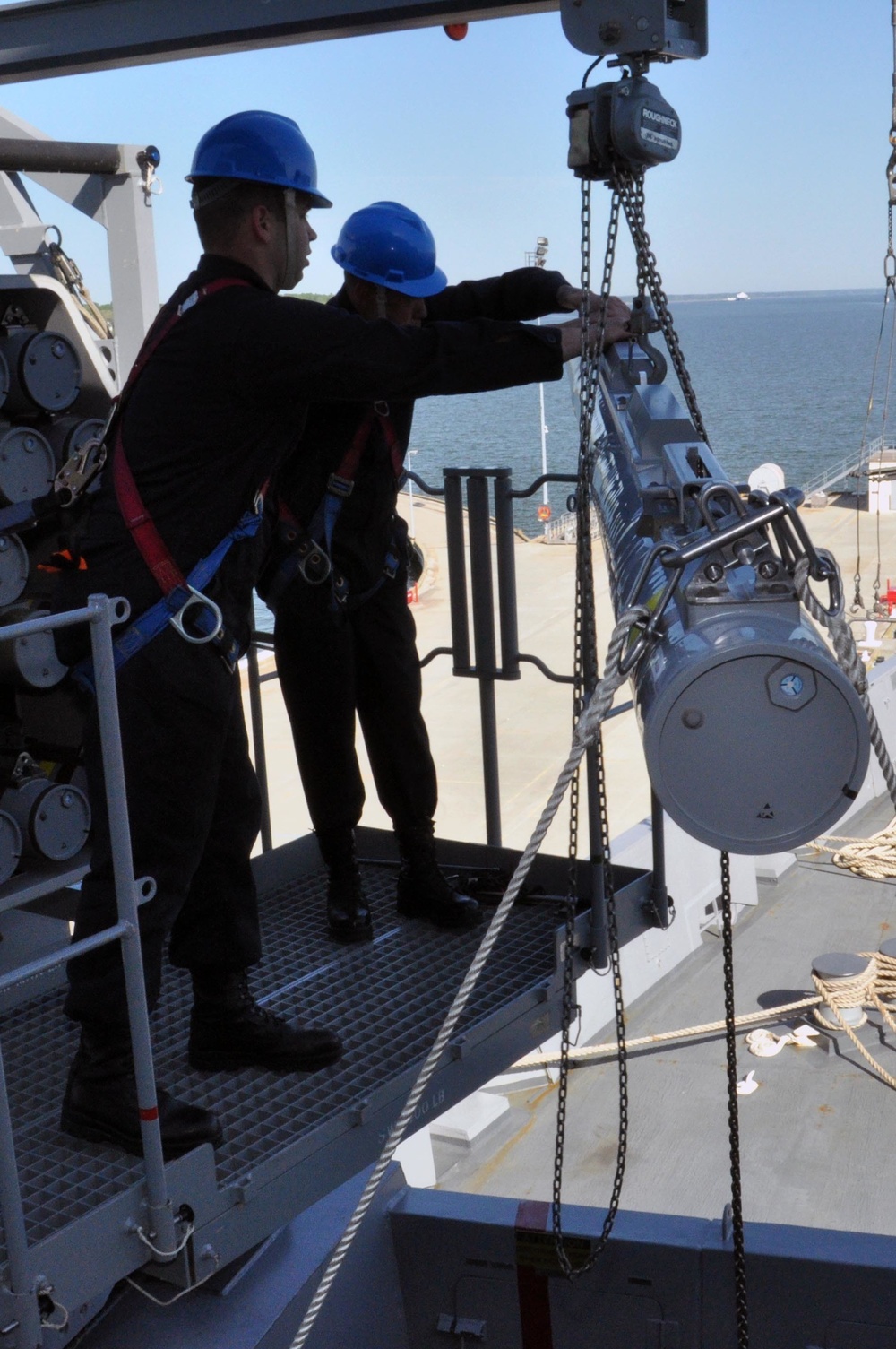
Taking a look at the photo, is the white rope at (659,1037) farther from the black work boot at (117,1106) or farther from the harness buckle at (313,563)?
the black work boot at (117,1106)

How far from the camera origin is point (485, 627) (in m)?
4.07

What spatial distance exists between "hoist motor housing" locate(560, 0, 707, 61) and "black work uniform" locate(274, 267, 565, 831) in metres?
0.59

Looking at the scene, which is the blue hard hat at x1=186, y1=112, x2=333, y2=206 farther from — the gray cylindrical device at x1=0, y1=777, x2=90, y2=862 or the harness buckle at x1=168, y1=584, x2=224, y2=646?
the gray cylindrical device at x1=0, y1=777, x2=90, y2=862

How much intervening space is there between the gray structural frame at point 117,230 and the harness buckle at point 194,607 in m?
2.42

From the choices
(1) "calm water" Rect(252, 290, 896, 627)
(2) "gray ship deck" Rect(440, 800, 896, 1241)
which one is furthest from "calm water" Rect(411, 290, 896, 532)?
(2) "gray ship deck" Rect(440, 800, 896, 1241)

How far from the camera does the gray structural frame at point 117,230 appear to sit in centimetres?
475

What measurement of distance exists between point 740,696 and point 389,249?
5.46 feet

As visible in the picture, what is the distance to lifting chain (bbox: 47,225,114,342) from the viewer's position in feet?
15.3

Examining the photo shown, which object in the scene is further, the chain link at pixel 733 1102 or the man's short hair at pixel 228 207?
the chain link at pixel 733 1102

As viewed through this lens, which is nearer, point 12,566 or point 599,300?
point 599,300

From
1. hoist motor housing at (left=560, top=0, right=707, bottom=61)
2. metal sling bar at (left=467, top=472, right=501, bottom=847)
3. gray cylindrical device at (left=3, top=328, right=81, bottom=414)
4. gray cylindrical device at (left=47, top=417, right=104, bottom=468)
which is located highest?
hoist motor housing at (left=560, top=0, right=707, bottom=61)

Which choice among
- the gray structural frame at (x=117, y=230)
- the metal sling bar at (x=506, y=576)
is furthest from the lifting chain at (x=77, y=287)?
the metal sling bar at (x=506, y=576)

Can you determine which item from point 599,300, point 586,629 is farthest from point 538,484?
point 599,300

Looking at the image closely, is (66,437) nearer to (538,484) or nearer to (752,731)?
(538,484)
